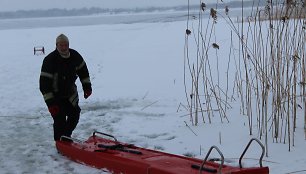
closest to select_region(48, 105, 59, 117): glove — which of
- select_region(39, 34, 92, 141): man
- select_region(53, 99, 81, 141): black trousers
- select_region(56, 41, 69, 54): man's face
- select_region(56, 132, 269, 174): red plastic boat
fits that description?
select_region(39, 34, 92, 141): man

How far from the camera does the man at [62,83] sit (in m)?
5.24

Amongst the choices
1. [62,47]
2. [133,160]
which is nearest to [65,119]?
[62,47]

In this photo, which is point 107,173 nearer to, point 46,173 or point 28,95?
point 46,173

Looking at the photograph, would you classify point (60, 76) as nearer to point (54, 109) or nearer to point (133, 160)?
point (54, 109)

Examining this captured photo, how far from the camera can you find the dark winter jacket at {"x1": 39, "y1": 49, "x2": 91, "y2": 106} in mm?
5246

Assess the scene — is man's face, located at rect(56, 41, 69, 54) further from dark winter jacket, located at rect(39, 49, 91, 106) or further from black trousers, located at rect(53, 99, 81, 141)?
black trousers, located at rect(53, 99, 81, 141)

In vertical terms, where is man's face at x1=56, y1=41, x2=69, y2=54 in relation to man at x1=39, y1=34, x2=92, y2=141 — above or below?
above

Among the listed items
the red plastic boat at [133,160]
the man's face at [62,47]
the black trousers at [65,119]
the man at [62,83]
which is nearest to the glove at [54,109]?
the man at [62,83]

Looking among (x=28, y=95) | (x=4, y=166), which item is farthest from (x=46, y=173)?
(x=28, y=95)

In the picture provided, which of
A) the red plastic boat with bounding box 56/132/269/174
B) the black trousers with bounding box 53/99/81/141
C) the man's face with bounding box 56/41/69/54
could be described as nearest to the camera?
the red plastic boat with bounding box 56/132/269/174

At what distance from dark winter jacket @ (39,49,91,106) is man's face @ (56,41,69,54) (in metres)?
0.06

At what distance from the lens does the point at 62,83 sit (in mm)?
5391

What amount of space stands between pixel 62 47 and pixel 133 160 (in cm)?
162

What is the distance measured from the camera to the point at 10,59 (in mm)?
16547
